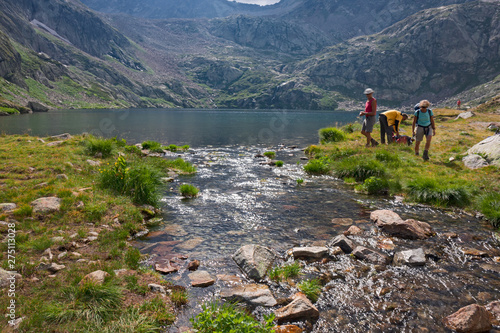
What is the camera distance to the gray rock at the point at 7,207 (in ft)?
28.2

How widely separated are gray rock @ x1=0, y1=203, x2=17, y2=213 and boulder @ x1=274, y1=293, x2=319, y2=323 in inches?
359

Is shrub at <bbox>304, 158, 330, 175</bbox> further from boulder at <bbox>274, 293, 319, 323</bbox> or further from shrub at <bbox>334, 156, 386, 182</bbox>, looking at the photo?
boulder at <bbox>274, 293, 319, 323</bbox>

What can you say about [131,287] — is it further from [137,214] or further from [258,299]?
[137,214]

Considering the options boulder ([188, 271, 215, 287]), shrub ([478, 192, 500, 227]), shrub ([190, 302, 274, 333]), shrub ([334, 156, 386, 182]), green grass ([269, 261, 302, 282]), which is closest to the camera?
shrub ([190, 302, 274, 333])

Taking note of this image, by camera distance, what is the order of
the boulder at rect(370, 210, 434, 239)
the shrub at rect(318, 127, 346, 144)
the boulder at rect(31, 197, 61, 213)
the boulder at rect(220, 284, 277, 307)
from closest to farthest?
the boulder at rect(220, 284, 277, 307) < the boulder at rect(31, 197, 61, 213) < the boulder at rect(370, 210, 434, 239) < the shrub at rect(318, 127, 346, 144)

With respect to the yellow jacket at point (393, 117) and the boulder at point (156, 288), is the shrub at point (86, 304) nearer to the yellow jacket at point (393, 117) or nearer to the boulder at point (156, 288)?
the boulder at point (156, 288)

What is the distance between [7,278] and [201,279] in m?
4.17

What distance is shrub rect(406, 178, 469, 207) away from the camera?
11977 mm

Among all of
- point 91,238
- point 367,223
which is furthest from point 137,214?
point 367,223

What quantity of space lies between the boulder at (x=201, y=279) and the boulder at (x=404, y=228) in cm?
682

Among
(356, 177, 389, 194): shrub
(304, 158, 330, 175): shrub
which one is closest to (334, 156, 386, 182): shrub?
(304, 158, 330, 175): shrub

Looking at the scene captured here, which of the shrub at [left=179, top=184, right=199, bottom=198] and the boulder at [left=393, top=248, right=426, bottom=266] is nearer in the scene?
the boulder at [left=393, top=248, right=426, bottom=266]

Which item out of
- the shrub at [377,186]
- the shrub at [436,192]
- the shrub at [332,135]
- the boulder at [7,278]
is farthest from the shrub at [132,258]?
the shrub at [332,135]

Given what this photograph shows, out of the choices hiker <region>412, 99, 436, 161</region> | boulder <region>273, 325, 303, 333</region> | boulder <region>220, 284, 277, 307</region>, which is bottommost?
boulder <region>273, 325, 303, 333</region>
